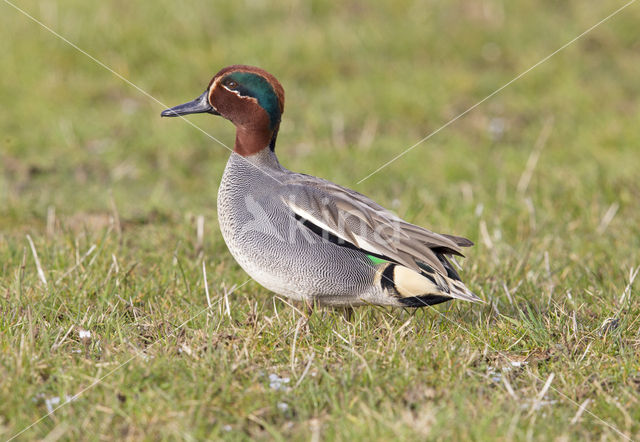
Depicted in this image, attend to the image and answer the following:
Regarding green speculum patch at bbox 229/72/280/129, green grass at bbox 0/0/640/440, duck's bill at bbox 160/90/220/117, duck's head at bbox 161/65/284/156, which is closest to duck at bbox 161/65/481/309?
green grass at bbox 0/0/640/440

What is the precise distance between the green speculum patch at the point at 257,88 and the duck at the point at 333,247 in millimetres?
378

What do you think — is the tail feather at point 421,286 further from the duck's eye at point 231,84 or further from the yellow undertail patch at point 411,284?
the duck's eye at point 231,84

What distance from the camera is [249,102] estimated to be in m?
3.78

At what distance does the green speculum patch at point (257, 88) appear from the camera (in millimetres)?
3742

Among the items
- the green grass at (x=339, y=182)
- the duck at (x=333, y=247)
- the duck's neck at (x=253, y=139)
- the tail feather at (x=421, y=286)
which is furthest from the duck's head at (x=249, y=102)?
the tail feather at (x=421, y=286)

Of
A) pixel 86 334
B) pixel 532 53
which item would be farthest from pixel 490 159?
pixel 86 334

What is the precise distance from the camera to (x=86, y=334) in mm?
3232

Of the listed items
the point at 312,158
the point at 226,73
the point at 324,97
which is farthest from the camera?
the point at 324,97

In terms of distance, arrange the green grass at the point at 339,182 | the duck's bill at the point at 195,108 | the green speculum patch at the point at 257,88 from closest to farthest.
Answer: the green grass at the point at 339,182 → the green speculum patch at the point at 257,88 → the duck's bill at the point at 195,108

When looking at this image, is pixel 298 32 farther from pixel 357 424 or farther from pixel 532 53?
pixel 357 424

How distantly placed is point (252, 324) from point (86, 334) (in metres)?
0.68

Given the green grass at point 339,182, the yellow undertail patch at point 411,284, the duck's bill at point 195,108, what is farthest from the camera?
the duck's bill at point 195,108

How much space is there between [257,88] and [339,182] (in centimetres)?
236

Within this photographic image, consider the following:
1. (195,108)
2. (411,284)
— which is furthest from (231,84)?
(411,284)
